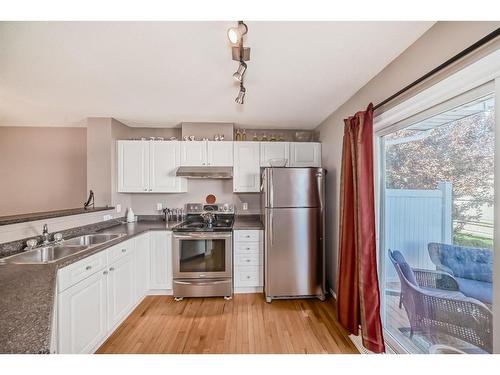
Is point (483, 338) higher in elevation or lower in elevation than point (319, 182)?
lower

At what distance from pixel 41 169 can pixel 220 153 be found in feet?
9.40

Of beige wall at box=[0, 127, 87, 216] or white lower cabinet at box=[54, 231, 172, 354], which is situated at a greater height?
beige wall at box=[0, 127, 87, 216]

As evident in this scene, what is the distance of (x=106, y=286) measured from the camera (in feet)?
6.46

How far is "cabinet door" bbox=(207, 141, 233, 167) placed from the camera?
10.4ft

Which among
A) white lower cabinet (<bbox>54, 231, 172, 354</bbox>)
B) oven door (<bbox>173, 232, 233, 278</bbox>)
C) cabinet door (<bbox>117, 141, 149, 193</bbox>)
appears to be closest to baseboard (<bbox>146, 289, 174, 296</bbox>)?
white lower cabinet (<bbox>54, 231, 172, 354</bbox>)

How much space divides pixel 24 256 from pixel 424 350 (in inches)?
123

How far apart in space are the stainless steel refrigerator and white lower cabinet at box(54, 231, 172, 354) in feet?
4.39

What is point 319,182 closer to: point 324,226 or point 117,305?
point 324,226

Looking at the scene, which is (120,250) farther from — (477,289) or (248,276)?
(477,289)

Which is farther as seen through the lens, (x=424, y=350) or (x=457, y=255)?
(x=424, y=350)

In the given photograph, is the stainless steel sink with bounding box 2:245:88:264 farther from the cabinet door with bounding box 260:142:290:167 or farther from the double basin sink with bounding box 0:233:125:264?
the cabinet door with bounding box 260:142:290:167
